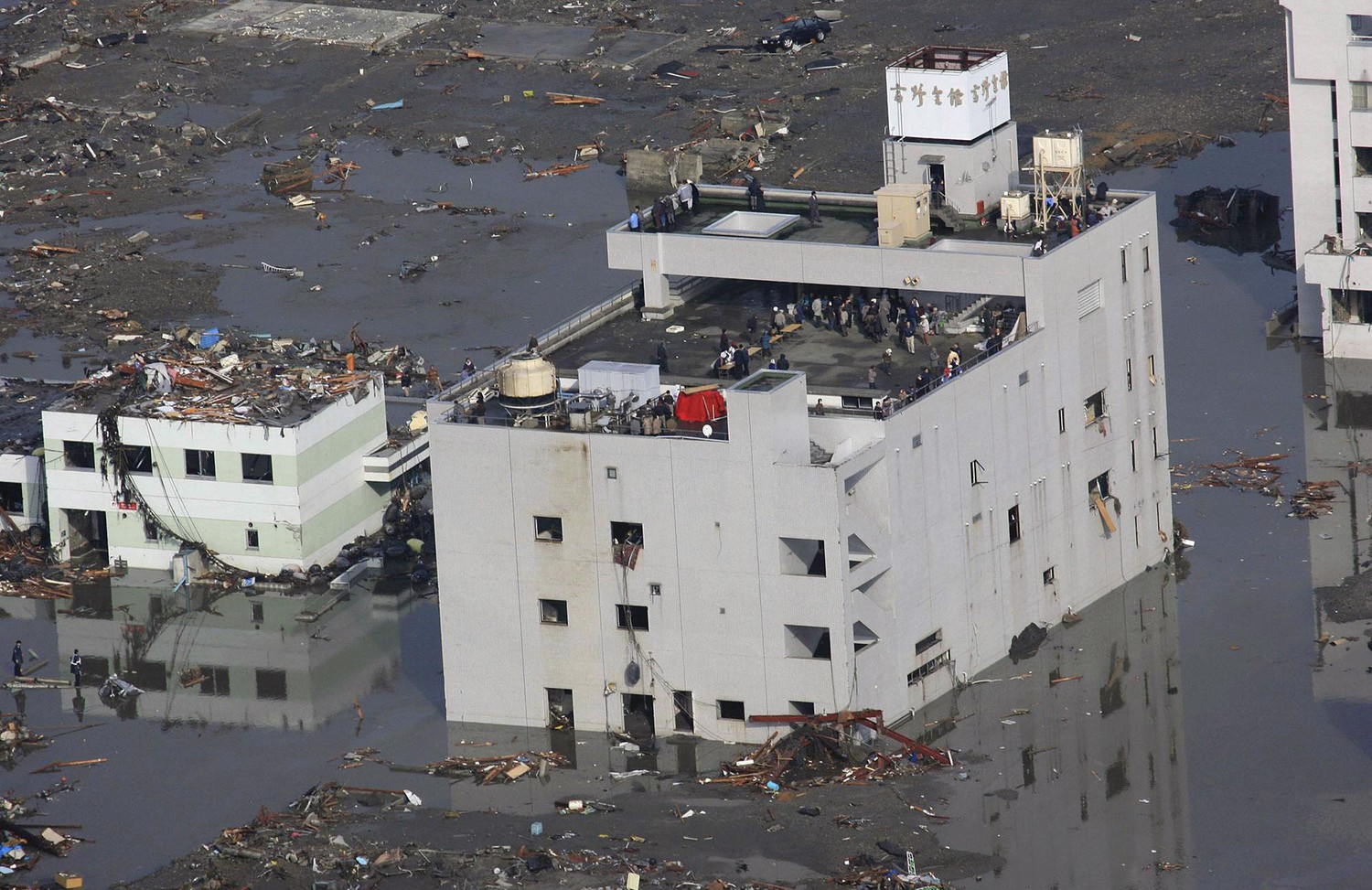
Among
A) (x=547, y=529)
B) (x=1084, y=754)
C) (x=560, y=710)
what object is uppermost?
(x=547, y=529)

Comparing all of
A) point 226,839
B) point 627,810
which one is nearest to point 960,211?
point 627,810

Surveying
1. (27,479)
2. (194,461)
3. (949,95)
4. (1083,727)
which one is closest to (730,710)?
(1083,727)

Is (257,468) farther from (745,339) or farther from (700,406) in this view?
(700,406)

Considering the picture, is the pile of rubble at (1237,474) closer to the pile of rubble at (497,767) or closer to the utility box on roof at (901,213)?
the utility box on roof at (901,213)

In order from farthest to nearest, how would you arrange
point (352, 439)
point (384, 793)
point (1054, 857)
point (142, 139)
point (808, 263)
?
point (142, 139), point (352, 439), point (808, 263), point (384, 793), point (1054, 857)

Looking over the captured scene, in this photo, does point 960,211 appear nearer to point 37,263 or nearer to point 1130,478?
point 1130,478

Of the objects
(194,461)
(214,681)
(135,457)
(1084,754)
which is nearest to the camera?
(1084,754)
